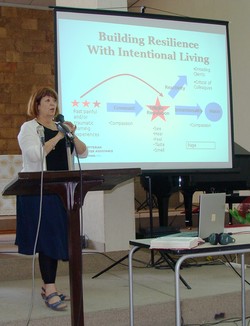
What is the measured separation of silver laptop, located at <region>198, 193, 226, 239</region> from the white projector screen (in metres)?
1.28

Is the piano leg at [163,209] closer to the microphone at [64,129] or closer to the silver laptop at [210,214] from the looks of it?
the silver laptop at [210,214]

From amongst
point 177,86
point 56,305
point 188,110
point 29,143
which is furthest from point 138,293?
point 177,86

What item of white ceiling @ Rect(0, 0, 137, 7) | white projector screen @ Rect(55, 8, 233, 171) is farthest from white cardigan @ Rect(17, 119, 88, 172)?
white ceiling @ Rect(0, 0, 137, 7)

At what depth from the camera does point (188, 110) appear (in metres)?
3.79

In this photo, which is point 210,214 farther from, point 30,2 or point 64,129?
point 30,2

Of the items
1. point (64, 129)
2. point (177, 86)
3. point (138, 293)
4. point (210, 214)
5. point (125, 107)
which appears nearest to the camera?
point (64, 129)

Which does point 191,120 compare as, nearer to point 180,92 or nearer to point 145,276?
point 180,92

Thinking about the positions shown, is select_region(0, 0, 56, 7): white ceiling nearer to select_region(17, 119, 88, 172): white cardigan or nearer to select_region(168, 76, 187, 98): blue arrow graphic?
select_region(168, 76, 187, 98): blue arrow graphic

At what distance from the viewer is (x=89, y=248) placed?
4.25 meters

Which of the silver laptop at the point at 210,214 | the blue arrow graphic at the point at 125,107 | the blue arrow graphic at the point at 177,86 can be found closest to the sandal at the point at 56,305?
the silver laptop at the point at 210,214

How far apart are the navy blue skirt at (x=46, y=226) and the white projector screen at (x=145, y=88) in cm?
78

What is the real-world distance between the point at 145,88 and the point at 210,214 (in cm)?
160

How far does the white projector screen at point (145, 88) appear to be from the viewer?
3.50 m

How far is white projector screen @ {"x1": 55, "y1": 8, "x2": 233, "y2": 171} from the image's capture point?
11.5 ft
